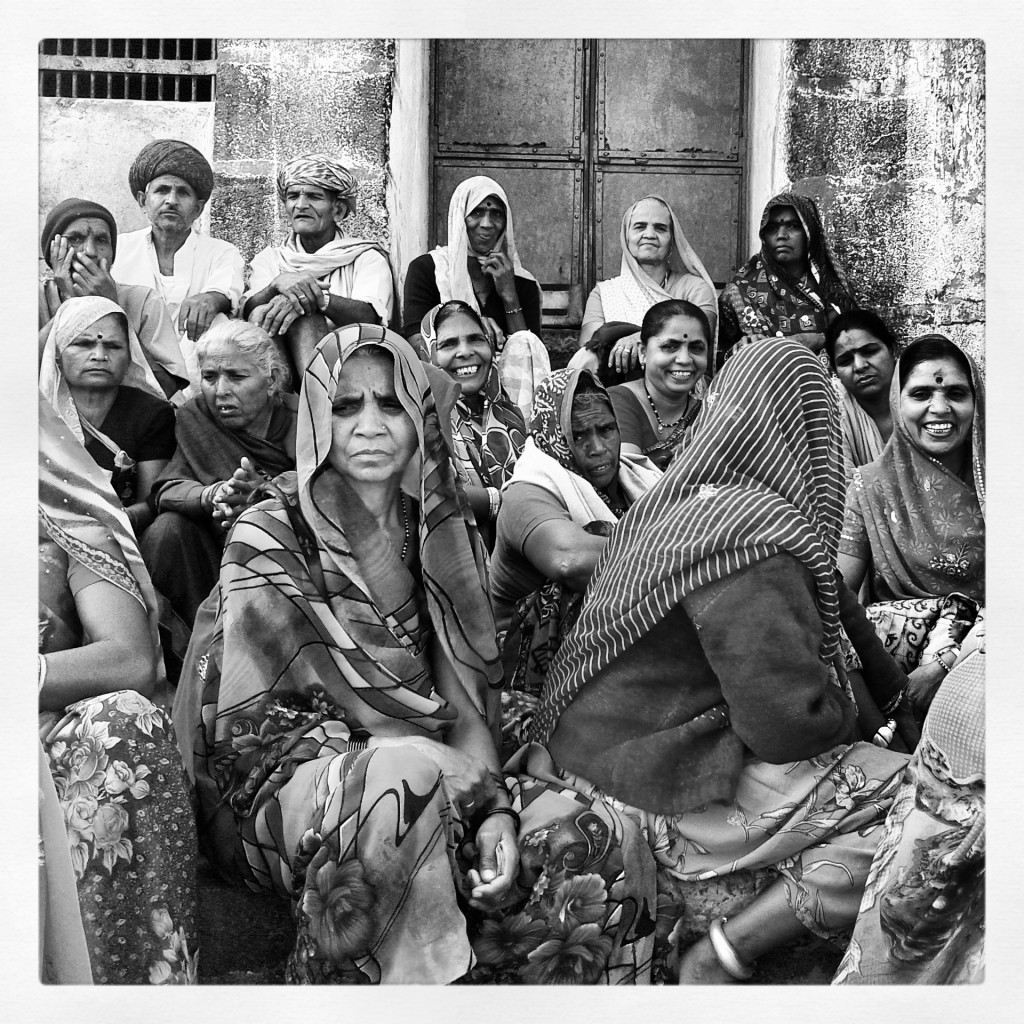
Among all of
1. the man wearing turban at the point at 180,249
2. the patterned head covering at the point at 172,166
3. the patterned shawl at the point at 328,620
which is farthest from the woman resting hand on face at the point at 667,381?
the patterned head covering at the point at 172,166

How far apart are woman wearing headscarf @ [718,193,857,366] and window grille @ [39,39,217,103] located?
4.63ft

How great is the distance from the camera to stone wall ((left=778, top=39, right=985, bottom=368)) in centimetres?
364

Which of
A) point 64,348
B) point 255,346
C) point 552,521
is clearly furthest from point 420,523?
point 64,348

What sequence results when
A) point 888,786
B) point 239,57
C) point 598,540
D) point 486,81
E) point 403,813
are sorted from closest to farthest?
point 403,813 → point 888,786 → point 598,540 → point 239,57 → point 486,81

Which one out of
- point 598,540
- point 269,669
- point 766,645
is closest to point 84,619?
point 269,669

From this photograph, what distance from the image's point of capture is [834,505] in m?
3.28

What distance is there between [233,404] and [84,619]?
2.41 ft

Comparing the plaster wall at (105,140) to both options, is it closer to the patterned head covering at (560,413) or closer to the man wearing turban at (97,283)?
the man wearing turban at (97,283)

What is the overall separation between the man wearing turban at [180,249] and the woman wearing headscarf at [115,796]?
2.88ft

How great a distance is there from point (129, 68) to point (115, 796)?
167cm

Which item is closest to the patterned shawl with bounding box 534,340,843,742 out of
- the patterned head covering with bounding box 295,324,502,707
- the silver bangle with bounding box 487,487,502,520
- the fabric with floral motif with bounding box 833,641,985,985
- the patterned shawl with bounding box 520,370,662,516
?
the patterned head covering with bounding box 295,324,502,707

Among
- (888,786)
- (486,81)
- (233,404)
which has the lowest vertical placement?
(888,786)

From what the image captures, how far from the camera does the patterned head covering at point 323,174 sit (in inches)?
161

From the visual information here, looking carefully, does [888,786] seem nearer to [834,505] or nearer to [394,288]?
[834,505]
